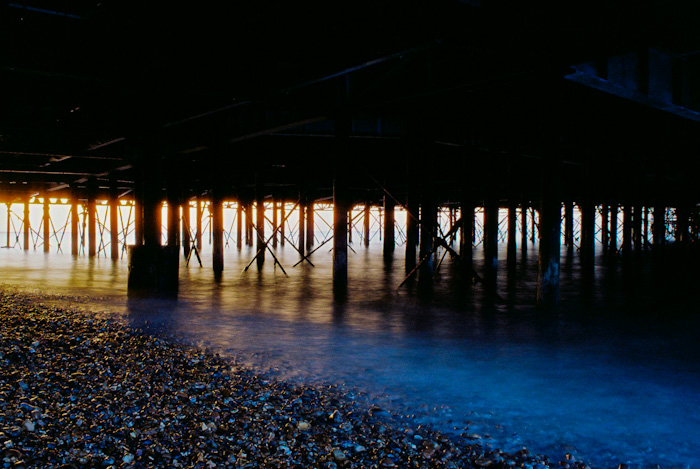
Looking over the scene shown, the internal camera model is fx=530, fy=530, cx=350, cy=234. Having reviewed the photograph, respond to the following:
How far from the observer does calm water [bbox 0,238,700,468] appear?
13.4 ft

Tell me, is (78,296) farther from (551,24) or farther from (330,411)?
(551,24)

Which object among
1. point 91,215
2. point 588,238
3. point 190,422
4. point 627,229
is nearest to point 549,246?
point 190,422

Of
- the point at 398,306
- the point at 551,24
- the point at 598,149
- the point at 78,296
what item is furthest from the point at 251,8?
the point at 598,149

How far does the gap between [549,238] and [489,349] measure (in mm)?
3869

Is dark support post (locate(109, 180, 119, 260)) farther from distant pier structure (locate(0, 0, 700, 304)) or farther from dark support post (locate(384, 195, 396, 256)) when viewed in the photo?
dark support post (locate(384, 195, 396, 256))

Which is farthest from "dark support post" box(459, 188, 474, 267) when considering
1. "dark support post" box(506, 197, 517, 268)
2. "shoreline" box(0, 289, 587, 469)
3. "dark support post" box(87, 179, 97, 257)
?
"dark support post" box(87, 179, 97, 257)

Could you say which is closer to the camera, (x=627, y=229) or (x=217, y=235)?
(x=217, y=235)

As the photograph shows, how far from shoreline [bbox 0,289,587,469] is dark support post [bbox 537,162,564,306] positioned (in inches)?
241

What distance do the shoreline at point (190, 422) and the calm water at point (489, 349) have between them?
348 mm

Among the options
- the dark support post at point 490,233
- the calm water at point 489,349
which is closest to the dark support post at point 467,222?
the dark support post at point 490,233

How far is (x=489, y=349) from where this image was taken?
21.7ft

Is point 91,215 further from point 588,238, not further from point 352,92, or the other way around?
point 588,238

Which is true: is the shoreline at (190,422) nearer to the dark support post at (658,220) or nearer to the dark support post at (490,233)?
the dark support post at (490,233)

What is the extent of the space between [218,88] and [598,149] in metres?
12.7
